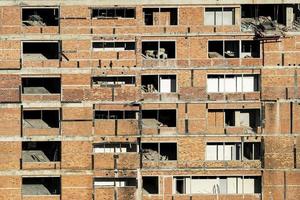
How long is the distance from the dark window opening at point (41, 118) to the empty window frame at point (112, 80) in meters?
3.38

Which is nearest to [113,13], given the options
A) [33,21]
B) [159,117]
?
[33,21]

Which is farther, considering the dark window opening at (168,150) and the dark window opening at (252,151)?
the dark window opening at (168,150)

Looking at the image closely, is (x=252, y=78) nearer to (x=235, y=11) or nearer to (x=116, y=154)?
(x=235, y=11)

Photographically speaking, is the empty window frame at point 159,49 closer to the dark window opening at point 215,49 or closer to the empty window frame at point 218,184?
the dark window opening at point 215,49

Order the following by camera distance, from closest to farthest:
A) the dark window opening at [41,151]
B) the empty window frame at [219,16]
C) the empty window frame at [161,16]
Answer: the dark window opening at [41,151] → the empty window frame at [219,16] → the empty window frame at [161,16]

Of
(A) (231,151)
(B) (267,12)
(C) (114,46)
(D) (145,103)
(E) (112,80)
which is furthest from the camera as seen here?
(B) (267,12)

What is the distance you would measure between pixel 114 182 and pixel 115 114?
179 inches

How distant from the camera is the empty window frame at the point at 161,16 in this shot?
1780 inches

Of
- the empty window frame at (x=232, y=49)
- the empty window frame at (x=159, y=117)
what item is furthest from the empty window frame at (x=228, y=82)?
the empty window frame at (x=159, y=117)

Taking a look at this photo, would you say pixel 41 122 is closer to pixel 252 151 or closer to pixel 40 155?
pixel 40 155

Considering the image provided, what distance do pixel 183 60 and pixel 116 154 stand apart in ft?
24.8

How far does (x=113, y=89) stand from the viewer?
4419cm

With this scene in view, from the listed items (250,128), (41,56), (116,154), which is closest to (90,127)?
(116,154)

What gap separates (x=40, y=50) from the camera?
4584 cm
